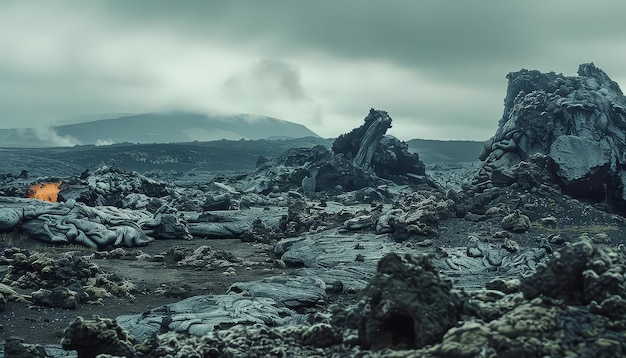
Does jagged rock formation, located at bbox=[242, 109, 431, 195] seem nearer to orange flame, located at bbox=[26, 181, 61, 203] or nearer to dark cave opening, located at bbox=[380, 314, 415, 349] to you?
orange flame, located at bbox=[26, 181, 61, 203]

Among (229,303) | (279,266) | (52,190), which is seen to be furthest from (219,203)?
(229,303)

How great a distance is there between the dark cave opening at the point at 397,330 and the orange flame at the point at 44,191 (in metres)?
70.9

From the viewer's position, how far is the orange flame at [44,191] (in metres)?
73.9

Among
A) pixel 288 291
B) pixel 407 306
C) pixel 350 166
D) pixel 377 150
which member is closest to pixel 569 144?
pixel 288 291

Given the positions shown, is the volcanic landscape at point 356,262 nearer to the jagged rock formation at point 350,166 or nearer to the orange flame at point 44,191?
the orange flame at point 44,191

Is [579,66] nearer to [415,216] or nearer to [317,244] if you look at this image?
[415,216]

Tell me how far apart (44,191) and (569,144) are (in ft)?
225

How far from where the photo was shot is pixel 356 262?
3778 cm

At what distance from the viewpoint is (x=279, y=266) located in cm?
4103

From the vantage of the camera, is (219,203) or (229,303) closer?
(229,303)

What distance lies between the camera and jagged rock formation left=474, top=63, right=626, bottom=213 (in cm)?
5350

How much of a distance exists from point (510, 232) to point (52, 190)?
63166 millimetres

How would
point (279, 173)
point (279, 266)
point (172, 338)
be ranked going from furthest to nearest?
1. point (279, 173)
2. point (279, 266)
3. point (172, 338)

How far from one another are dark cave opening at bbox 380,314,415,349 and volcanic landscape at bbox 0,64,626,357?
0.05 m
